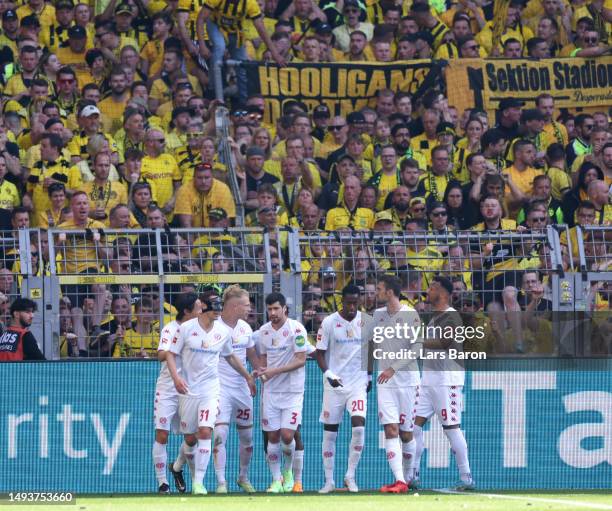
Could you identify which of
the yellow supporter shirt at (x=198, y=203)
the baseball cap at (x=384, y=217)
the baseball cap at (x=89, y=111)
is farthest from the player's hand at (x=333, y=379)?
the baseball cap at (x=89, y=111)

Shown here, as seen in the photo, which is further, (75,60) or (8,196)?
(75,60)

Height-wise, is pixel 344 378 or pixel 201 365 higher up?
pixel 201 365

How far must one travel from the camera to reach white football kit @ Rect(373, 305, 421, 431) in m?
14.5

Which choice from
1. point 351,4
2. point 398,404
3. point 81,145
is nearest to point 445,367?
point 398,404

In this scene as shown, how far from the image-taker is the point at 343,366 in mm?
14758

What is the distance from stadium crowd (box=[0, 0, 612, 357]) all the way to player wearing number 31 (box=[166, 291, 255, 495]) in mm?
948

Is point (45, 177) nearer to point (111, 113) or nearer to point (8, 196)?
point (8, 196)

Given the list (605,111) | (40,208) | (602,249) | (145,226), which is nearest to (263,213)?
(145,226)

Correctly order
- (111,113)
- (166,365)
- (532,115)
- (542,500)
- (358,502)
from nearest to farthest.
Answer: (358,502), (542,500), (166,365), (111,113), (532,115)

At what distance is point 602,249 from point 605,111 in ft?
19.9

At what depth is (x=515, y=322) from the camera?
49.5 feet

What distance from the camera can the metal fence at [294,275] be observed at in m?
15.0

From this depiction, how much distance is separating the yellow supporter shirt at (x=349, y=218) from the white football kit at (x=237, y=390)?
3.42 meters

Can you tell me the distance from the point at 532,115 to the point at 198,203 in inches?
209
